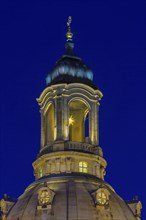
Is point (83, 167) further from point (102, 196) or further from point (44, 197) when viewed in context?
point (44, 197)

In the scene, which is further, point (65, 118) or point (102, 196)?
point (65, 118)

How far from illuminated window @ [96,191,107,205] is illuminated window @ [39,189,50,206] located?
5.54 metres

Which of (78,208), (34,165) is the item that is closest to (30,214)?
(78,208)

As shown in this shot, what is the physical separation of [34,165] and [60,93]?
9456mm

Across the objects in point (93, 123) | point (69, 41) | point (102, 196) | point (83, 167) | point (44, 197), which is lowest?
point (44, 197)

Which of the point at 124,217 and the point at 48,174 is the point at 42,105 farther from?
the point at 124,217

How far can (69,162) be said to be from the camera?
106 metres

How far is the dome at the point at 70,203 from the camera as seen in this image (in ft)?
317

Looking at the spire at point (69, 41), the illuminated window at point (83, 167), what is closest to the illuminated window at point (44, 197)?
the illuminated window at point (83, 167)

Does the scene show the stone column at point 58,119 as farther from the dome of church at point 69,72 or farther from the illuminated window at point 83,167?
the illuminated window at point 83,167

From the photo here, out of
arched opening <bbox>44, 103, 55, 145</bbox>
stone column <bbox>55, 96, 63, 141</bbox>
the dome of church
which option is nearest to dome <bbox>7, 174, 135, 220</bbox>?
stone column <bbox>55, 96, 63, 141</bbox>

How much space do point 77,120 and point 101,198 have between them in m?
19.0

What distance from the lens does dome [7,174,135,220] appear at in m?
96.7

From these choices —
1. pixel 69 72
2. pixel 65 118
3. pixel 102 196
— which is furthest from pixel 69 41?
pixel 102 196
